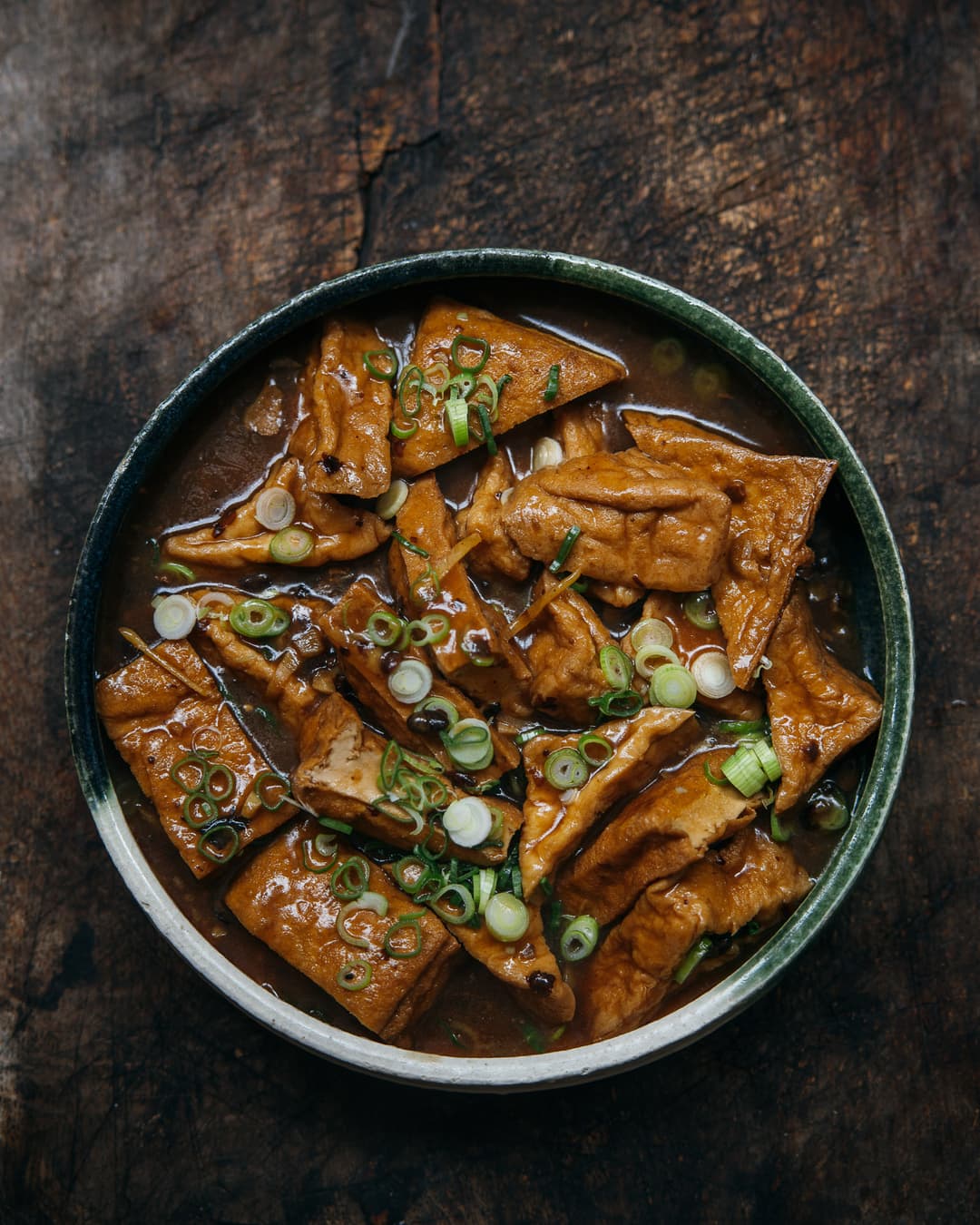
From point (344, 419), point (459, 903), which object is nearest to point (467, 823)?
point (459, 903)

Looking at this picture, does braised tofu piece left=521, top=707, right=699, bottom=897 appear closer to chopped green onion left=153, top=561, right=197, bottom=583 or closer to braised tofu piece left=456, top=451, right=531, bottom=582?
braised tofu piece left=456, top=451, right=531, bottom=582

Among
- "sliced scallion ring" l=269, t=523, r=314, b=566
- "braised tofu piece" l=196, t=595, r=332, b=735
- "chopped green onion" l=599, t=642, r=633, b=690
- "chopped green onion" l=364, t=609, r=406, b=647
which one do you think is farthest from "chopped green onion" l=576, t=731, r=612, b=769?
"sliced scallion ring" l=269, t=523, r=314, b=566

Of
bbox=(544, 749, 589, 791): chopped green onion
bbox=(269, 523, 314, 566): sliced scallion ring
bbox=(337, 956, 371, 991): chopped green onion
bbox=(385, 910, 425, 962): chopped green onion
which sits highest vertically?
bbox=(269, 523, 314, 566): sliced scallion ring

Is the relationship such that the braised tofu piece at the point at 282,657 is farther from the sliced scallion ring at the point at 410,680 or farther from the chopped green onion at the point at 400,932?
the chopped green onion at the point at 400,932

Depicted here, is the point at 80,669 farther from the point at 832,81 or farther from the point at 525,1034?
the point at 832,81

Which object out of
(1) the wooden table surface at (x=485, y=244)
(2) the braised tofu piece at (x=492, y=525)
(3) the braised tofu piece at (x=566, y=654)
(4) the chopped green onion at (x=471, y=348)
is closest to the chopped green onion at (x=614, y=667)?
(3) the braised tofu piece at (x=566, y=654)

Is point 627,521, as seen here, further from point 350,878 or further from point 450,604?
point 350,878

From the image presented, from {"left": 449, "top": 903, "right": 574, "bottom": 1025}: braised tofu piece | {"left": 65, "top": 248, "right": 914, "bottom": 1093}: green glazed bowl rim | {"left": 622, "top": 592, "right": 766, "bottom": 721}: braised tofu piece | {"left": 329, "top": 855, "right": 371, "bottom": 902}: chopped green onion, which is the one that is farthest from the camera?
{"left": 622, "top": 592, "right": 766, "bottom": 721}: braised tofu piece
